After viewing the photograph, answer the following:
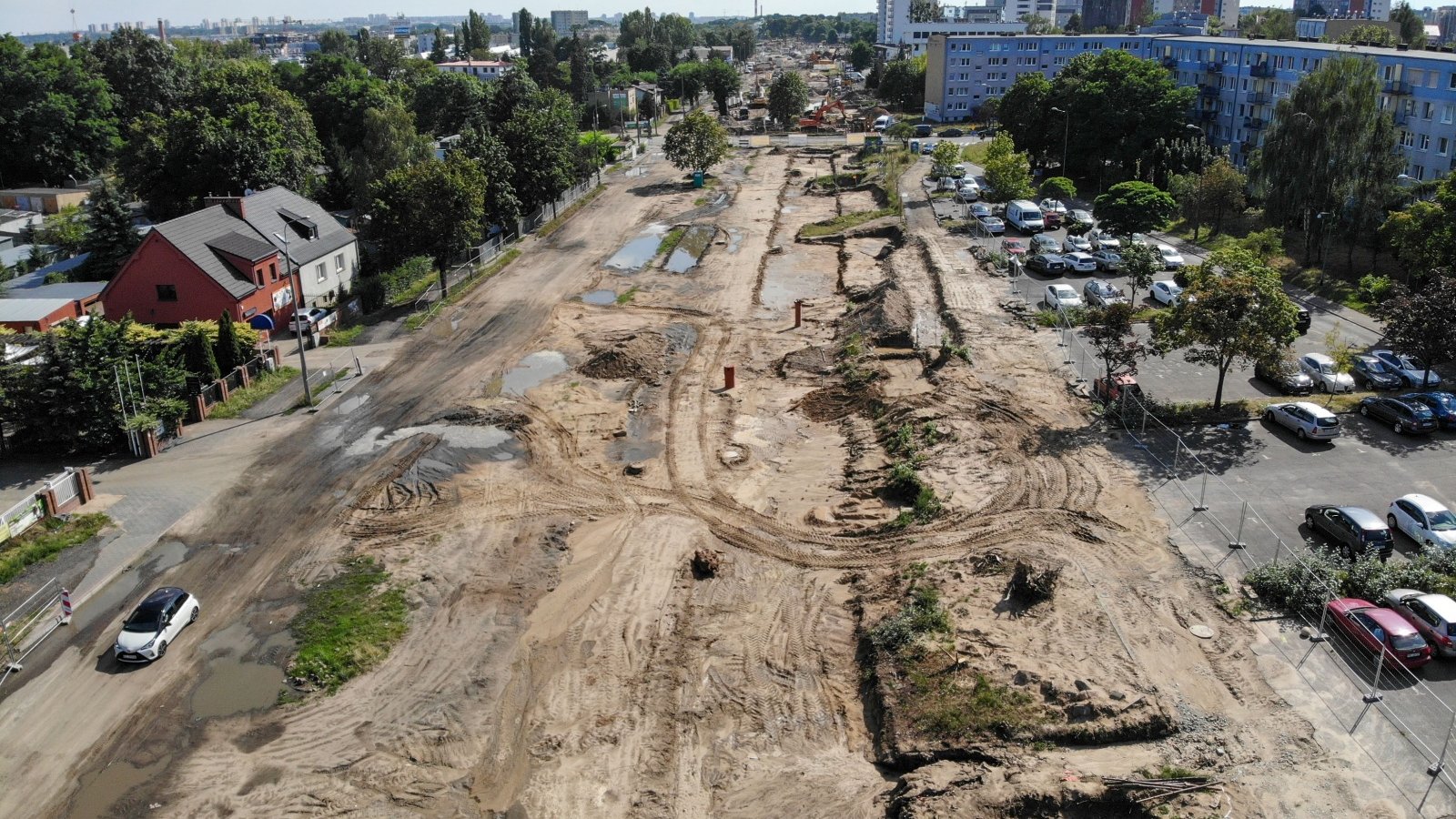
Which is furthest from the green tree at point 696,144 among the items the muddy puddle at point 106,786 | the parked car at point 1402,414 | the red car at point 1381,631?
the muddy puddle at point 106,786

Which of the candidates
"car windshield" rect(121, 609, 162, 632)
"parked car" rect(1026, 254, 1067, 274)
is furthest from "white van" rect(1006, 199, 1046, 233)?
"car windshield" rect(121, 609, 162, 632)

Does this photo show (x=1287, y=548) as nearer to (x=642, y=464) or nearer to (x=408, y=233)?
(x=642, y=464)

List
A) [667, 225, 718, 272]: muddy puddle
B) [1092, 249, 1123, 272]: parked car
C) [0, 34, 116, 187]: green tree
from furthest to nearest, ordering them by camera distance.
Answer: [0, 34, 116, 187]: green tree
[667, 225, 718, 272]: muddy puddle
[1092, 249, 1123, 272]: parked car

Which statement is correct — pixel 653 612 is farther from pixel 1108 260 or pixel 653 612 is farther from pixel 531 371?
pixel 1108 260

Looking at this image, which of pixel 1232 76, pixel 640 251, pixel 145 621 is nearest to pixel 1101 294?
pixel 640 251

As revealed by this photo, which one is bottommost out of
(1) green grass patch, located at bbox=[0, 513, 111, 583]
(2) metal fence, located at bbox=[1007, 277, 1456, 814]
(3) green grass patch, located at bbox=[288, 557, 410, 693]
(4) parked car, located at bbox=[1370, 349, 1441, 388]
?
(3) green grass patch, located at bbox=[288, 557, 410, 693]

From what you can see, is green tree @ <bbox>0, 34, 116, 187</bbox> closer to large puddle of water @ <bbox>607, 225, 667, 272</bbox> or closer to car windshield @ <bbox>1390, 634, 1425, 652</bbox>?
large puddle of water @ <bbox>607, 225, 667, 272</bbox>
